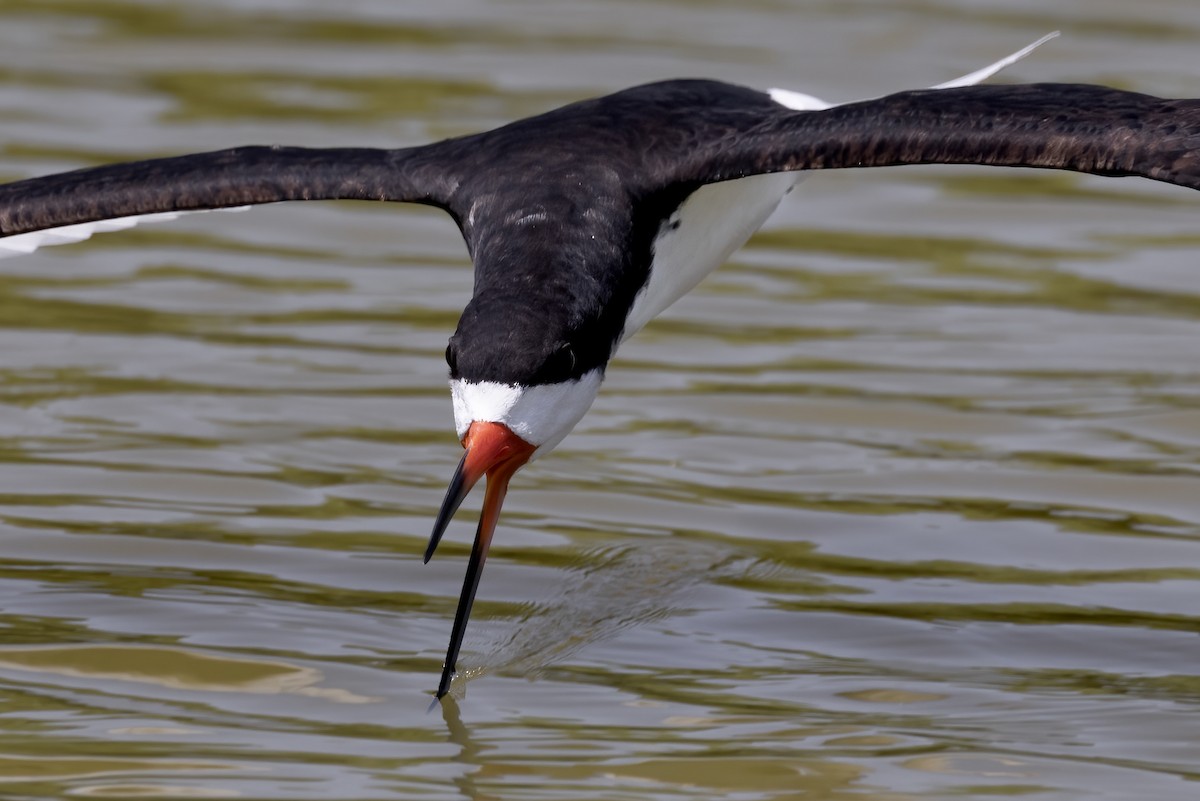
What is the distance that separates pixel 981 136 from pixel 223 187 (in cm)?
269

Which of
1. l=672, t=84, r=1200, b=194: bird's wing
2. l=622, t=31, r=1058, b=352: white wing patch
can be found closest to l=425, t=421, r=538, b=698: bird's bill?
l=622, t=31, r=1058, b=352: white wing patch

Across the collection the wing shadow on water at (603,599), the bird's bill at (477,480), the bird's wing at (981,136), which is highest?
the bird's wing at (981,136)

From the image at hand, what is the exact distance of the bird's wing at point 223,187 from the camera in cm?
838

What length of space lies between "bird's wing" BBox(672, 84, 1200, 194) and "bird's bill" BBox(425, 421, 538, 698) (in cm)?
138

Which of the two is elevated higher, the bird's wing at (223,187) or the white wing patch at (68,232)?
the bird's wing at (223,187)

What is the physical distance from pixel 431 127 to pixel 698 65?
2030 mm

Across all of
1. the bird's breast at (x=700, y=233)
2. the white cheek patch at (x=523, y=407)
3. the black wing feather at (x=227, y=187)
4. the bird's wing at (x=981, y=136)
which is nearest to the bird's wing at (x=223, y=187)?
the black wing feather at (x=227, y=187)

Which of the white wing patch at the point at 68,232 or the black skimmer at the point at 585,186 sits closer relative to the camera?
the black skimmer at the point at 585,186

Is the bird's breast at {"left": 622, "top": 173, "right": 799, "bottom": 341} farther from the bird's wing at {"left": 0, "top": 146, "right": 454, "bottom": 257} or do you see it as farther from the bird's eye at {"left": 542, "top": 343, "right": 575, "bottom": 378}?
the bird's eye at {"left": 542, "top": 343, "right": 575, "bottom": 378}

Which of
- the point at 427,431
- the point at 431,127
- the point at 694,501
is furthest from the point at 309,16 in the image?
the point at 694,501

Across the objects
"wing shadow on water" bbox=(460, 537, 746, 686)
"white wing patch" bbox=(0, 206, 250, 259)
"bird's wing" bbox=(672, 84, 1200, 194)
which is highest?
"bird's wing" bbox=(672, 84, 1200, 194)

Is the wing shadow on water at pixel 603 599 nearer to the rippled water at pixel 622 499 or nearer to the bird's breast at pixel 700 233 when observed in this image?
the rippled water at pixel 622 499

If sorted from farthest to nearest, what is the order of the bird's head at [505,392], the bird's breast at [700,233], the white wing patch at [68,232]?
the white wing patch at [68,232], the bird's breast at [700,233], the bird's head at [505,392]

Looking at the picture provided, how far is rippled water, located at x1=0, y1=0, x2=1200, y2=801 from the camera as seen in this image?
6.92 meters
